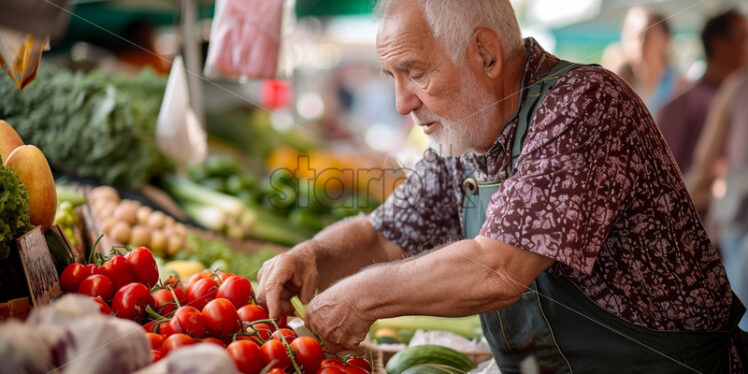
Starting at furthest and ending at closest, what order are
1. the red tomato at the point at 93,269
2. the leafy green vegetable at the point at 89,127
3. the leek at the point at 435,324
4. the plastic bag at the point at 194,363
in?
the leafy green vegetable at the point at 89,127
the leek at the point at 435,324
the red tomato at the point at 93,269
the plastic bag at the point at 194,363

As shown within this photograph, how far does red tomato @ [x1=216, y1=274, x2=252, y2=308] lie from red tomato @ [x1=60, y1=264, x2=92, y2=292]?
0.39m

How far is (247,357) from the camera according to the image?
4.96 feet

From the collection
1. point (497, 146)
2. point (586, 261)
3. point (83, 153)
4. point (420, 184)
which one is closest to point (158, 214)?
point (83, 153)

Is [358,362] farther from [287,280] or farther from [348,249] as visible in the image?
[348,249]

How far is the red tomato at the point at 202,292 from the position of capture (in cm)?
187

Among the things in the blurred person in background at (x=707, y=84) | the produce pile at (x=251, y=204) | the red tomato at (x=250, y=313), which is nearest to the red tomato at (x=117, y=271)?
the red tomato at (x=250, y=313)

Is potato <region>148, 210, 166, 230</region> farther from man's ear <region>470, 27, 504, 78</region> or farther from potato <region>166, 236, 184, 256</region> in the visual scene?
man's ear <region>470, 27, 504, 78</region>

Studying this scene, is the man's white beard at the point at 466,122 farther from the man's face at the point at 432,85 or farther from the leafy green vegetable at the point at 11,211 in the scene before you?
the leafy green vegetable at the point at 11,211

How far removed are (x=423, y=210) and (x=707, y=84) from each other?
387 cm

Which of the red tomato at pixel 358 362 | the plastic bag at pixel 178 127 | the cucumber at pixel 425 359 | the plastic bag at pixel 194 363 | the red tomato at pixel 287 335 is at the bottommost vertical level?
the cucumber at pixel 425 359

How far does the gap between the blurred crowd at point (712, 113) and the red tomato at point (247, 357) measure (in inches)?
122

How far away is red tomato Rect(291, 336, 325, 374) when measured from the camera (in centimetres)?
163

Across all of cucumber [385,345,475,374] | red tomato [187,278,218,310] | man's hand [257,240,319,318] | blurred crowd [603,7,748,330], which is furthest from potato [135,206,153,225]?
blurred crowd [603,7,748,330]

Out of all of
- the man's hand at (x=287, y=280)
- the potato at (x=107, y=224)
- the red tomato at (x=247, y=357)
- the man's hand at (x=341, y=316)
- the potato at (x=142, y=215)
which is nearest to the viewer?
the red tomato at (x=247, y=357)
